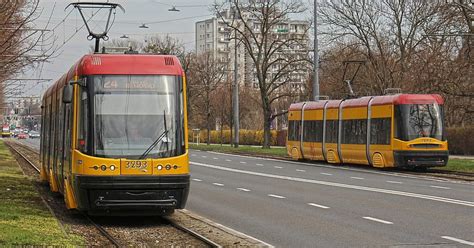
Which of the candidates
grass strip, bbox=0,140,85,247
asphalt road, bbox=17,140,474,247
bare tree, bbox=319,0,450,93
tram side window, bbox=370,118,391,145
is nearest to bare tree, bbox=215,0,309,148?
bare tree, bbox=319,0,450,93

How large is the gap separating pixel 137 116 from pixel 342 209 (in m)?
4.86

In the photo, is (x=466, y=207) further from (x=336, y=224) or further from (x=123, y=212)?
(x=123, y=212)

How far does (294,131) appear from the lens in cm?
4053

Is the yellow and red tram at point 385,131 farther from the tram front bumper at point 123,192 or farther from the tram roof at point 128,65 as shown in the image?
the tram front bumper at point 123,192

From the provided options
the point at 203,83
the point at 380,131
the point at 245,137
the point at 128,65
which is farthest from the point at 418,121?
the point at 245,137

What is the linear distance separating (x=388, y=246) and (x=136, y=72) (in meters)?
5.78

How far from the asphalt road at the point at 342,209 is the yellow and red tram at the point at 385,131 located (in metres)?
3.64

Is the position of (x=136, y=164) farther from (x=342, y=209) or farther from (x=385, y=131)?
(x=385, y=131)

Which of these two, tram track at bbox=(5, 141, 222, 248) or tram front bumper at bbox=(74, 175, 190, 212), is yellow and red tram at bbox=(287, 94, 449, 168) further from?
tram front bumper at bbox=(74, 175, 190, 212)

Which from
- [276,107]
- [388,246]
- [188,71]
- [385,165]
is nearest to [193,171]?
[385,165]

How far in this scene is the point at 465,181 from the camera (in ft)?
80.4

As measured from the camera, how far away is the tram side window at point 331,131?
3531cm

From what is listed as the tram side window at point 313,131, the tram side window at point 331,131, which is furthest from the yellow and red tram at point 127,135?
the tram side window at point 313,131

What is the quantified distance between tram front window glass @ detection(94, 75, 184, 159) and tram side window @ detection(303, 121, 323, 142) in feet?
77.2
